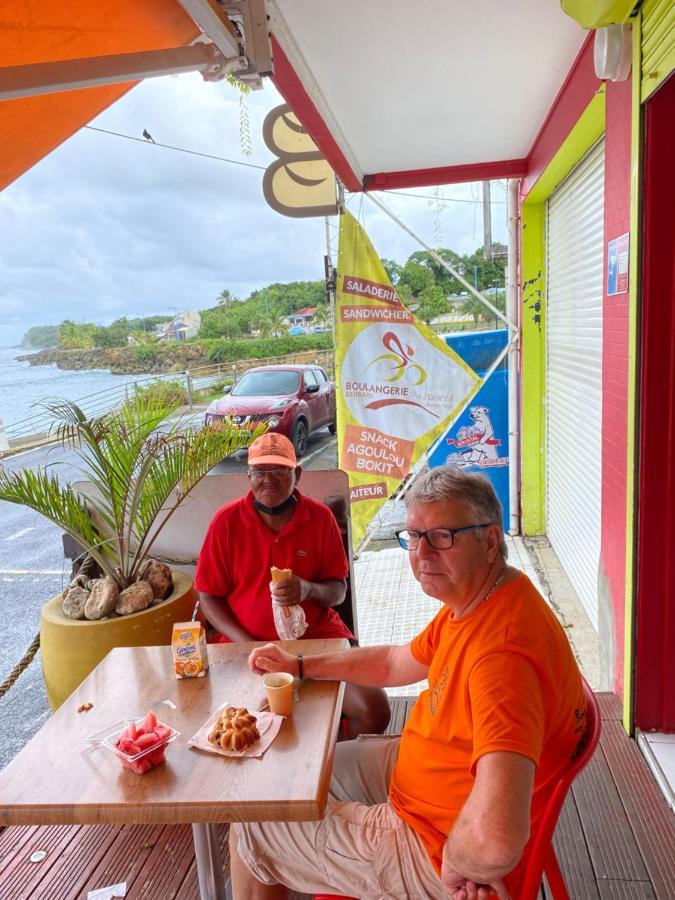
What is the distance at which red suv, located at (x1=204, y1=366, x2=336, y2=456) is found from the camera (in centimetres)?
880

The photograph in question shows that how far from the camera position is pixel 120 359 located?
530cm

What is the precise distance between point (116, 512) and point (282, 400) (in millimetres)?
6030

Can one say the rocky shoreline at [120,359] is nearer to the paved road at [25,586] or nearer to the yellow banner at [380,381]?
the paved road at [25,586]

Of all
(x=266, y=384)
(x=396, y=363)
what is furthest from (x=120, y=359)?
(x=266, y=384)

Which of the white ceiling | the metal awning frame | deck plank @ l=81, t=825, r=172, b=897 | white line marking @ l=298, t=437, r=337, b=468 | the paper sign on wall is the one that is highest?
the white ceiling

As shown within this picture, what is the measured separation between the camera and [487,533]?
1.47 m

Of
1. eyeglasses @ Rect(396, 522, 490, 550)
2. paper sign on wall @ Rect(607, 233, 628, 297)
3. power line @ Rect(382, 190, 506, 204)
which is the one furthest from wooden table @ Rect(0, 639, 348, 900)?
power line @ Rect(382, 190, 506, 204)

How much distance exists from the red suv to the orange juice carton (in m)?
6.73

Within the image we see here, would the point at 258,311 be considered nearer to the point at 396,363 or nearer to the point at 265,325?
the point at 265,325

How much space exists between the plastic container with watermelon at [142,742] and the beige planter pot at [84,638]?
1.21 m

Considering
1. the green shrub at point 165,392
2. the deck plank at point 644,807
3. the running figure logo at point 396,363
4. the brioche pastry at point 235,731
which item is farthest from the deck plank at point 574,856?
the running figure logo at point 396,363

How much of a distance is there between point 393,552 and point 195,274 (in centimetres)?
458

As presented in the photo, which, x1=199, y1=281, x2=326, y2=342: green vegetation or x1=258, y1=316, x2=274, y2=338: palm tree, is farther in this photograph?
x1=258, y1=316, x2=274, y2=338: palm tree

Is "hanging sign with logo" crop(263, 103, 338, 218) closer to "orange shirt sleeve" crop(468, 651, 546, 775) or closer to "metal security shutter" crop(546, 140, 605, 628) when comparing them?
"metal security shutter" crop(546, 140, 605, 628)
